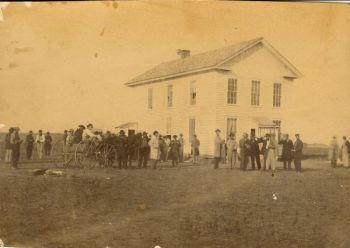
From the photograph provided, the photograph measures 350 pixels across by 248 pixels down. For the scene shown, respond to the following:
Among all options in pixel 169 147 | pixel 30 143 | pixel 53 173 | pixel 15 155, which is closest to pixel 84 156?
pixel 53 173

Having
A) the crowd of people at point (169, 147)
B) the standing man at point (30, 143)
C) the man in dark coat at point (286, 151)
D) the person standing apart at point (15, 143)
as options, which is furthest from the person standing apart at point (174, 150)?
the person standing apart at point (15, 143)

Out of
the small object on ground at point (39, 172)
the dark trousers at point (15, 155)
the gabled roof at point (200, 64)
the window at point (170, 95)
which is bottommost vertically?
the small object on ground at point (39, 172)

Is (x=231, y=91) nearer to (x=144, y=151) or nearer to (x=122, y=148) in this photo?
(x=144, y=151)

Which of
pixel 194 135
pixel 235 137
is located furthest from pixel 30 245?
pixel 235 137

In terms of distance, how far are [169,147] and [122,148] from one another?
52cm

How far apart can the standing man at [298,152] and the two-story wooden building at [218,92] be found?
22cm

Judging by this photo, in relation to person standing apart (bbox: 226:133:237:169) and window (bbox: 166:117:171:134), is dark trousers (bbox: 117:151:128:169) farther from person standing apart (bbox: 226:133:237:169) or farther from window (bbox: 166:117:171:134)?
person standing apart (bbox: 226:133:237:169)

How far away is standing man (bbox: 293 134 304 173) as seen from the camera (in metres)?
4.62

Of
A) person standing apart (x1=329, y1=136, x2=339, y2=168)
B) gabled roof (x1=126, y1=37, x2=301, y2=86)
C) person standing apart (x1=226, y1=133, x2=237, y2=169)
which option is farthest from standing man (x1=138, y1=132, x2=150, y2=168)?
person standing apart (x1=329, y1=136, x2=339, y2=168)

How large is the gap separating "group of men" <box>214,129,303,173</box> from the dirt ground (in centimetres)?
10

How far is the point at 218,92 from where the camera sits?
475 cm

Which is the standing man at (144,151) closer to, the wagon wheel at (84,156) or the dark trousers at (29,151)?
the wagon wheel at (84,156)

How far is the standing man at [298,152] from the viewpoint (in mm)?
4625

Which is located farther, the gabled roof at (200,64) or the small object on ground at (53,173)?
the small object on ground at (53,173)
